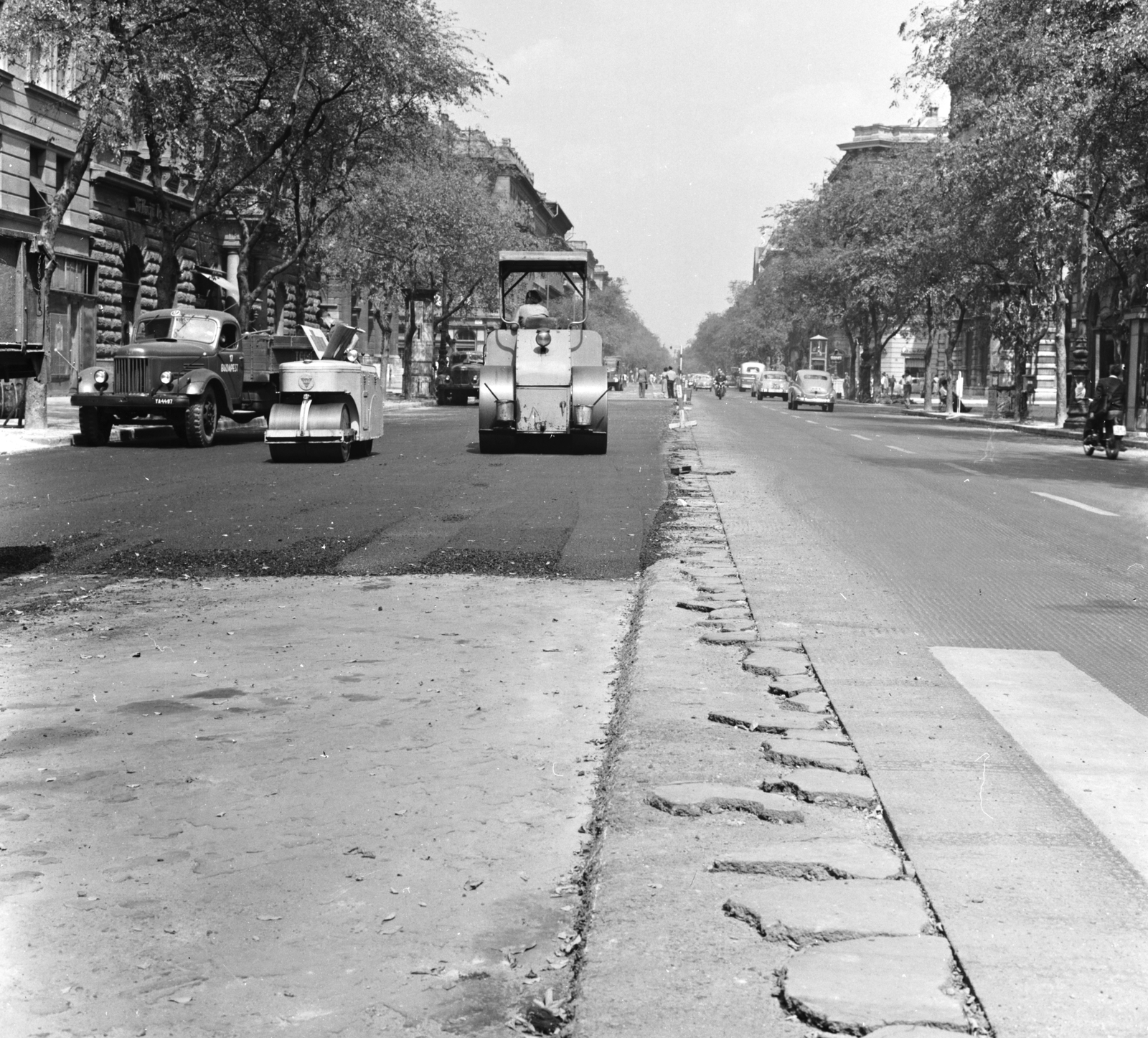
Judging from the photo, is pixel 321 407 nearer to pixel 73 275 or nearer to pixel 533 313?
pixel 533 313

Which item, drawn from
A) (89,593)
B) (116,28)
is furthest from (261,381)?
(89,593)

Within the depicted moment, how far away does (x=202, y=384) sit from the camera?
23.0m

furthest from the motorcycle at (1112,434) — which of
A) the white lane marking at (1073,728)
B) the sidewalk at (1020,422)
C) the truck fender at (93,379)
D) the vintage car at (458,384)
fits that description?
the vintage car at (458,384)

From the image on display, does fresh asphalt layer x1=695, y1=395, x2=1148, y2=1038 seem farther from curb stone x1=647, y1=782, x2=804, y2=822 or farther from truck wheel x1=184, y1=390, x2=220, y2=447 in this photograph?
truck wheel x1=184, y1=390, x2=220, y2=447

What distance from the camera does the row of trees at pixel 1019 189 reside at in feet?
79.9

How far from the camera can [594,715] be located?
555 cm

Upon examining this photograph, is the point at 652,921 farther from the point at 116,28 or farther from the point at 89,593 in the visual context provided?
the point at 116,28

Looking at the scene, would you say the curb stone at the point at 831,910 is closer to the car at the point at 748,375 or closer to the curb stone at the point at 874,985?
the curb stone at the point at 874,985

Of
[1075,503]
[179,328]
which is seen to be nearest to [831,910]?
[1075,503]

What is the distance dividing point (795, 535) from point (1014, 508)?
4349 millimetres

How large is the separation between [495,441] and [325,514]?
9318mm

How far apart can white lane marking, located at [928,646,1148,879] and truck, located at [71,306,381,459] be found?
1573 cm

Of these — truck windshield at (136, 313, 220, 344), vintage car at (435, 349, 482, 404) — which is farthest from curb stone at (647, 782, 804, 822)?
vintage car at (435, 349, 482, 404)

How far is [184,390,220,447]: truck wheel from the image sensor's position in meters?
22.6
